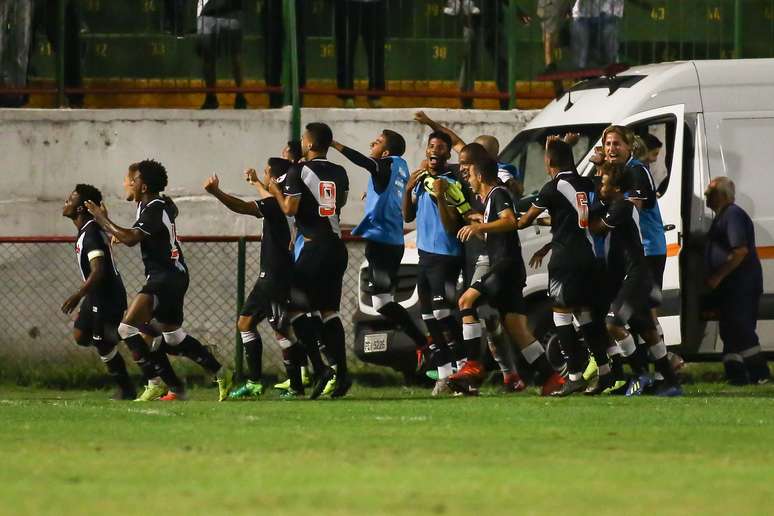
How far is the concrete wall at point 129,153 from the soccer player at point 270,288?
4.12 meters

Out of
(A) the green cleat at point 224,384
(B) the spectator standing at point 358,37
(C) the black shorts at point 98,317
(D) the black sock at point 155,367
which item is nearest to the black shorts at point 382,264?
(A) the green cleat at point 224,384

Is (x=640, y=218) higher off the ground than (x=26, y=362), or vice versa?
(x=640, y=218)

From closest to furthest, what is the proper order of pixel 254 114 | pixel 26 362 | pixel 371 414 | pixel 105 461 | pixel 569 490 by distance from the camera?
pixel 569 490 → pixel 105 461 → pixel 371 414 → pixel 26 362 → pixel 254 114

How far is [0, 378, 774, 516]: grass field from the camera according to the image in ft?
25.5

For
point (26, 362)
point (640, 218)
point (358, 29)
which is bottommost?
point (26, 362)

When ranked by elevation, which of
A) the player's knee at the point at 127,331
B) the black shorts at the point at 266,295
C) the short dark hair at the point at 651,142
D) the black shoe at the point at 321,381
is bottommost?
the black shoe at the point at 321,381

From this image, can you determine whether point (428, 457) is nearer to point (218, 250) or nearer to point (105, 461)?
point (105, 461)

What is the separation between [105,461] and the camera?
366 inches

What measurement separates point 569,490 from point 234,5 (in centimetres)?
1193

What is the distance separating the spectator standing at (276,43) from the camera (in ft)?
63.7

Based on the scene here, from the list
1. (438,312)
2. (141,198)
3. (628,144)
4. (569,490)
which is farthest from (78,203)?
(569,490)

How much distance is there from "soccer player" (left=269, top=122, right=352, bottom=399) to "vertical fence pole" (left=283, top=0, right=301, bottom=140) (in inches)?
199

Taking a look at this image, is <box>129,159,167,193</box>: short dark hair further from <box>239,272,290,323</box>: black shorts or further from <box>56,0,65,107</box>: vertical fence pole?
<box>56,0,65,107</box>: vertical fence pole

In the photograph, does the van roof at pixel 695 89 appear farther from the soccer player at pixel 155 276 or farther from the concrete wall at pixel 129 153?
the concrete wall at pixel 129 153
